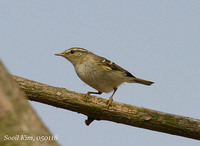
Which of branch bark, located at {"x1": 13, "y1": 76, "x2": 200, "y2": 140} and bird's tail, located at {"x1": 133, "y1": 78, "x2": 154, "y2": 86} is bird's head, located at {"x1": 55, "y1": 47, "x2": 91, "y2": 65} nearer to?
bird's tail, located at {"x1": 133, "y1": 78, "x2": 154, "y2": 86}

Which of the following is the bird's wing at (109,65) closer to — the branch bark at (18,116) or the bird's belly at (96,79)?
the bird's belly at (96,79)

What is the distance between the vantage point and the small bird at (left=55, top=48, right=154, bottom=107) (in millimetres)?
8320

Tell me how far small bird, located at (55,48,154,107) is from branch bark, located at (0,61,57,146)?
18.4 feet

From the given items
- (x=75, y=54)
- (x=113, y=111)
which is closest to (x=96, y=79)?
(x=75, y=54)

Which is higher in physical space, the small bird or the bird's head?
the bird's head

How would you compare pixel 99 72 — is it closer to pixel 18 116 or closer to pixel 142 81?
pixel 142 81

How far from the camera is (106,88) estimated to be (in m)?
8.47

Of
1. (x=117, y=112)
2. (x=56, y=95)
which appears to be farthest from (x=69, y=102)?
A: (x=117, y=112)

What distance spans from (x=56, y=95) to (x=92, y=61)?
Answer: 2.29 m

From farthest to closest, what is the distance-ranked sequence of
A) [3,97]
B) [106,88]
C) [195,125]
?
[106,88] → [195,125] → [3,97]

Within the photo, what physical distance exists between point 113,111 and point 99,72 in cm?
187

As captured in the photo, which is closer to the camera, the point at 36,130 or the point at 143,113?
the point at 36,130

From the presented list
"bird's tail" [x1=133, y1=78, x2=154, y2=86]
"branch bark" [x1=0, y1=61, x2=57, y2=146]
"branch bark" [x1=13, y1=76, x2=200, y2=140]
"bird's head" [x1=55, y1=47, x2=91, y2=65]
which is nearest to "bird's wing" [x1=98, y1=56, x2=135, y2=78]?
"bird's tail" [x1=133, y1=78, x2=154, y2=86]

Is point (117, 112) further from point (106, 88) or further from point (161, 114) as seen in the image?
point (106, 88)
